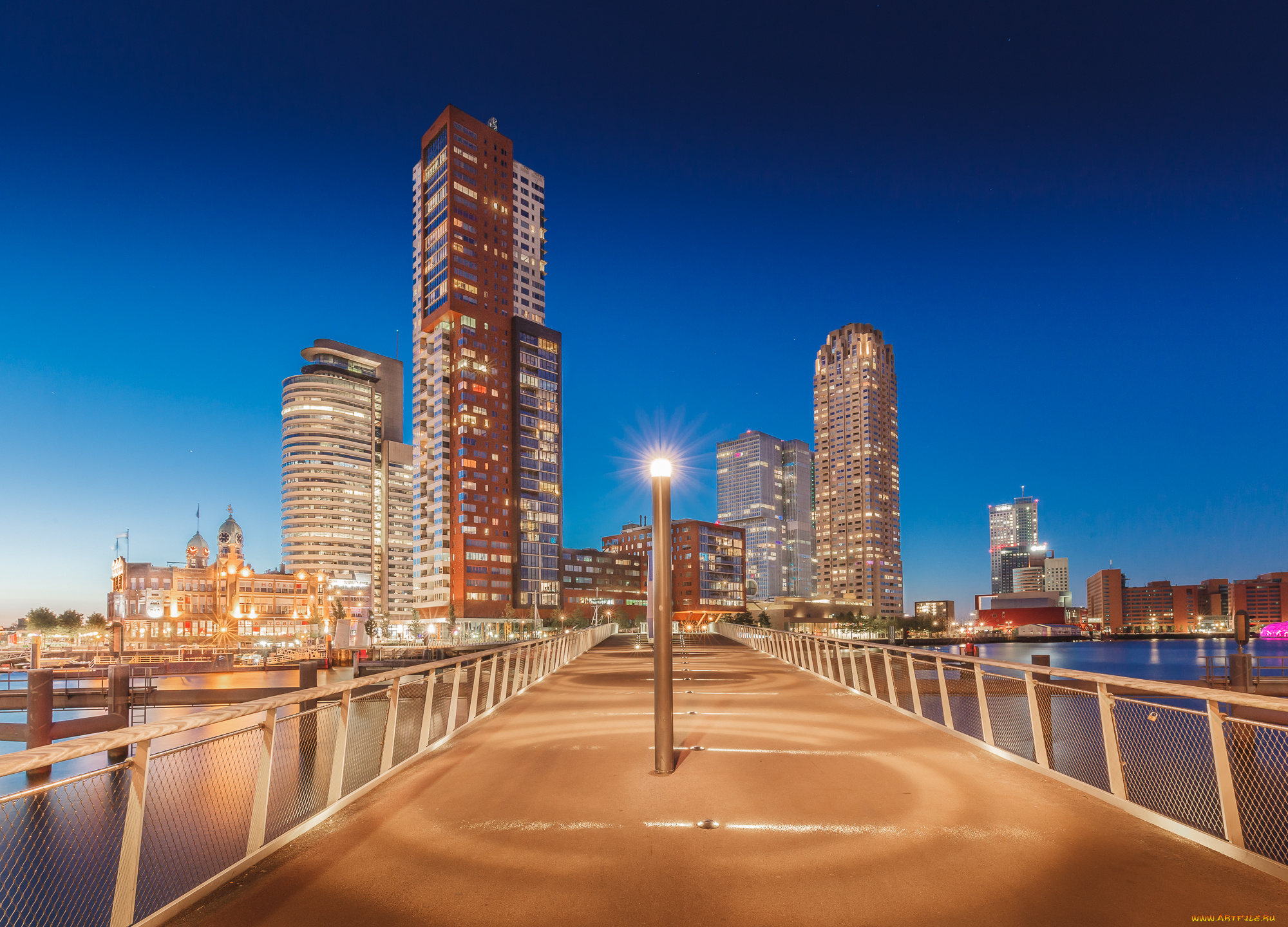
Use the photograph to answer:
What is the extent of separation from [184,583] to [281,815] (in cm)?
17856

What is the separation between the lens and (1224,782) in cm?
498

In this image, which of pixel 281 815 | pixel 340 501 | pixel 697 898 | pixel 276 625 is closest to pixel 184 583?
pixel 276 625

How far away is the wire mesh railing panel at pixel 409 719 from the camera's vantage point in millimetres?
18141

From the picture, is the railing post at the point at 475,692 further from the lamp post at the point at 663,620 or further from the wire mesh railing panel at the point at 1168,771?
the wire mesh railing panel at the point at 1168,771

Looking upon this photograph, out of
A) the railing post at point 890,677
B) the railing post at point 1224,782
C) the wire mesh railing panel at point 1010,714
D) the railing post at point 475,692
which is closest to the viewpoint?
the railing post at point 1224,782

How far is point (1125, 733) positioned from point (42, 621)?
154608mm

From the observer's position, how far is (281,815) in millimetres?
12172

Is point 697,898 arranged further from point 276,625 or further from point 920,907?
point 276,625

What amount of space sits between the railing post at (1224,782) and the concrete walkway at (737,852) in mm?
194

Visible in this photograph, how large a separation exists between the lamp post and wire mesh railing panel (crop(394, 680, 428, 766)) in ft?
28.4

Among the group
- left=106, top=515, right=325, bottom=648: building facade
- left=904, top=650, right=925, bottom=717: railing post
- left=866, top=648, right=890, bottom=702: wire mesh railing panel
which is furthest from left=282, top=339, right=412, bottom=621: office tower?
left=904, top=650, right=925, bottom=717: railing post

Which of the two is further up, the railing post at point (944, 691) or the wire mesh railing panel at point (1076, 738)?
the railing post at point (944, 691)

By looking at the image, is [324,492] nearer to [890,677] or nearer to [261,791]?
[890,677]

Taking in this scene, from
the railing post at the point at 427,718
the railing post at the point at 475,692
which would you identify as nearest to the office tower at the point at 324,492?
the railing post at the point at 475,692
